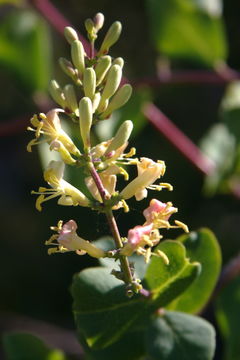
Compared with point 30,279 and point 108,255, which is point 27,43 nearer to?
point 30,279

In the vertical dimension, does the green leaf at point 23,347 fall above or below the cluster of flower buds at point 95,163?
below

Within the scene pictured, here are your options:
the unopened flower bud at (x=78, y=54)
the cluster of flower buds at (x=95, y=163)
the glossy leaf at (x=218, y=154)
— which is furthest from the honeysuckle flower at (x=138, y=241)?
the glossy leaf at (x=218, y=154)

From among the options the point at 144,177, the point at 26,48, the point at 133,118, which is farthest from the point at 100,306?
the point at 26,48

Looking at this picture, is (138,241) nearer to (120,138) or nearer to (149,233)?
(149,233)

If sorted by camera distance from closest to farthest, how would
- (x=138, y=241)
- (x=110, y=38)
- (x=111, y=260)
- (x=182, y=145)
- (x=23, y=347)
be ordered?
(x=138, y=241) < (x=110, y=38) < (x=111, y=260) < (x=23, y=347) < (x=182, y=145)

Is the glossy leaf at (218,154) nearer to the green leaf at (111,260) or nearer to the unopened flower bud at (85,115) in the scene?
the green leaf at (111,260)
